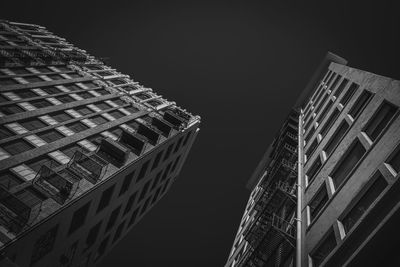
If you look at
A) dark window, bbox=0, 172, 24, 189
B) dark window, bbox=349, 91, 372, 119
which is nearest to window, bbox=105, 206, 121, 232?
dark window, bbox=0, 172, 24, 189

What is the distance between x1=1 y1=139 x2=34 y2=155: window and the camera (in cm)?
2319

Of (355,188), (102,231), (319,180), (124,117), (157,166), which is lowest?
(102,231)

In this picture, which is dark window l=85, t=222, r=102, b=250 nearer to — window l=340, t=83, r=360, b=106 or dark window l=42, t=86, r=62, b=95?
dark window l=42, t=86, r=62, b=95

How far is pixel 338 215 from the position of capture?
13.9 m

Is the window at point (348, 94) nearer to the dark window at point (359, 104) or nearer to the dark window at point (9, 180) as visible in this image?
the dark window at point (359, 104)

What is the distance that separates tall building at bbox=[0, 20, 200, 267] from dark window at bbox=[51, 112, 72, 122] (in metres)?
0.12

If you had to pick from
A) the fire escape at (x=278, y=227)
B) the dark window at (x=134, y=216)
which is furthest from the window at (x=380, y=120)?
the dark window at (x=134, y=216)

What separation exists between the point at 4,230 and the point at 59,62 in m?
27.7

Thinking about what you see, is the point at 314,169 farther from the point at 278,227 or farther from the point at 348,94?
the point at 348,94

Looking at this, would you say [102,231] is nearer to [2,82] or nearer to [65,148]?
[65,148]

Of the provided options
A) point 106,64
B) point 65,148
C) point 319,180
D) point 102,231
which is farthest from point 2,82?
point 319,180

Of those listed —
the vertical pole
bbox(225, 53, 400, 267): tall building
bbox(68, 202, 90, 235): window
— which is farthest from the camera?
bbox(68, 202, 90, 235): window

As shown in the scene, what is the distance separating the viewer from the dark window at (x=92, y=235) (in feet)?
93.4

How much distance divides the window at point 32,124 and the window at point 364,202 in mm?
24611
